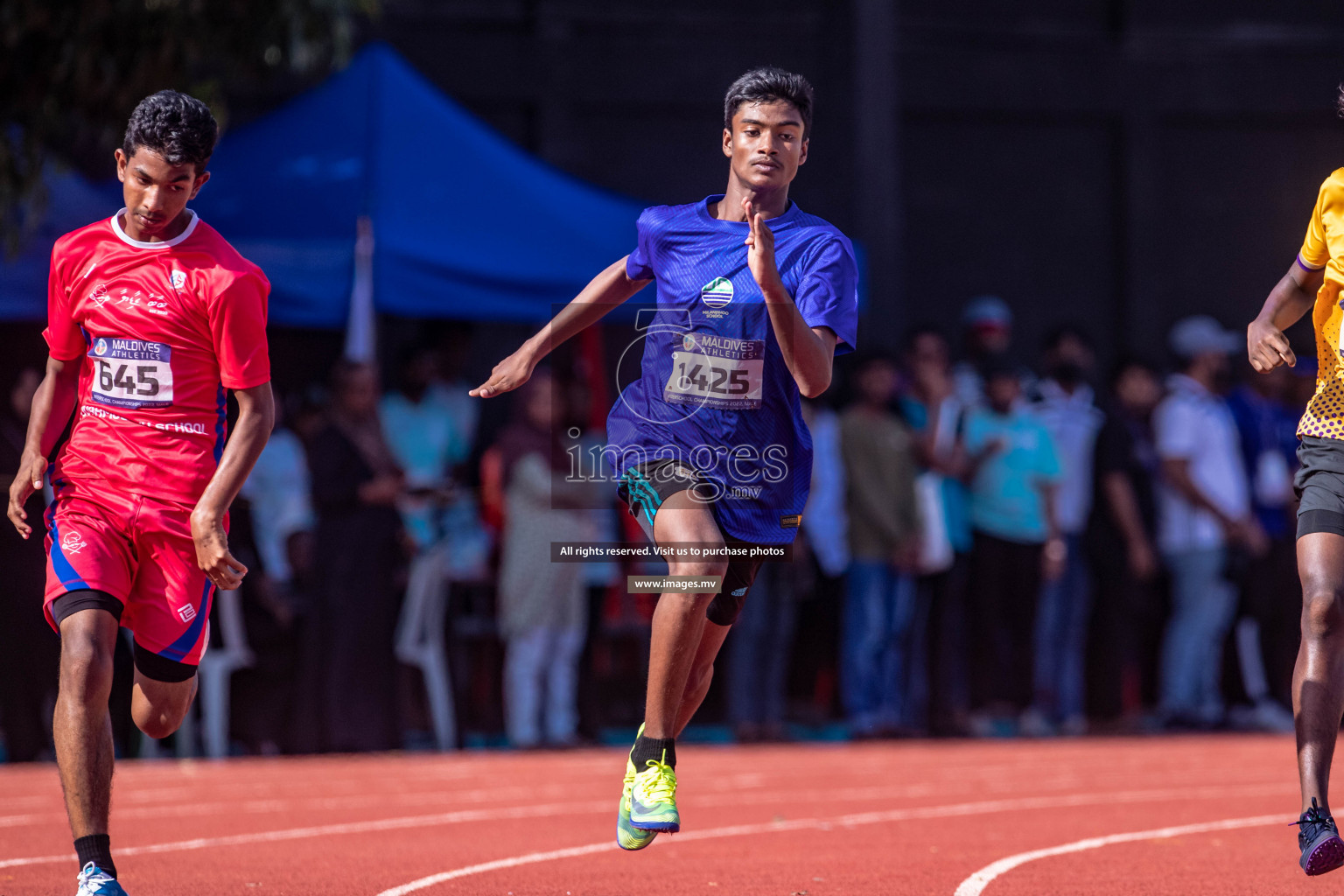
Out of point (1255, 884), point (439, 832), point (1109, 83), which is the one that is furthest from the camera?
point (1109, 83)

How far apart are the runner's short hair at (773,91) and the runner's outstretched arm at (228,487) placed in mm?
1697

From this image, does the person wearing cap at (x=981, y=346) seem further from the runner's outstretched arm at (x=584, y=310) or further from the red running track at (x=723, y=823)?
the runner's outstretched arm at (x=584, y=310)

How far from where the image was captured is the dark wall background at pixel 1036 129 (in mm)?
17750

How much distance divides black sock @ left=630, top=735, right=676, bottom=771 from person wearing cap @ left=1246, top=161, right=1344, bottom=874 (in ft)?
5.87

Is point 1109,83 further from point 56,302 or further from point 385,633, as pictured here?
point 56,302

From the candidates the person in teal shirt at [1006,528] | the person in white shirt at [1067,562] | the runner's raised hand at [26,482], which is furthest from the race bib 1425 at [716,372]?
the person in white shirt at [1067,562]

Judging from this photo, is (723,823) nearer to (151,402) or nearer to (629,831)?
(629,831)

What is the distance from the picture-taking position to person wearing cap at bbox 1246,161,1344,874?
5.37 meters

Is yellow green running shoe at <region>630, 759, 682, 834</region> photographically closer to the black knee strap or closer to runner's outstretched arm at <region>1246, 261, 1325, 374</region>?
the black knee strap

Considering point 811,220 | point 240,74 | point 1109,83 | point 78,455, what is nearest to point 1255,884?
point 811,220

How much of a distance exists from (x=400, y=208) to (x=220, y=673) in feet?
10.4

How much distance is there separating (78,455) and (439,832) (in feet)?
9.57

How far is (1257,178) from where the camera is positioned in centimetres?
1923

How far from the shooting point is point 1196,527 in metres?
13.4
